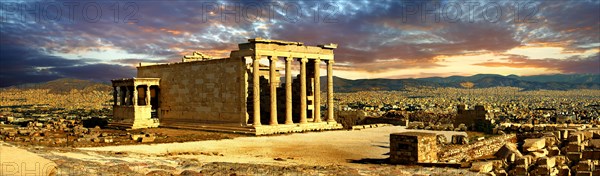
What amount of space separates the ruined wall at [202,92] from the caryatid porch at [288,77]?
2.89 ft

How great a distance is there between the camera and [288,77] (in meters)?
32.3

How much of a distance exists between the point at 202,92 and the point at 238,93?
3.91 meters

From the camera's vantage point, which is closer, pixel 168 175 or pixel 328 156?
pixel 168 175

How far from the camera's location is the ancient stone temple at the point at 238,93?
31.3 metres

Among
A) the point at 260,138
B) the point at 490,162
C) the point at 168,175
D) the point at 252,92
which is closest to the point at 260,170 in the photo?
the point at 168,175

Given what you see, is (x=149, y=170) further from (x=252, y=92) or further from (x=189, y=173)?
(x=252, y=92)

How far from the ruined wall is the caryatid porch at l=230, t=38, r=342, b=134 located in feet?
2.89

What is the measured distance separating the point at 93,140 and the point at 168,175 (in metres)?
13.5

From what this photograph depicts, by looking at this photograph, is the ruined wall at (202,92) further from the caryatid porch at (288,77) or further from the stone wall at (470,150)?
the stone wall at (470,150)

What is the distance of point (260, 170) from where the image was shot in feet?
48.9

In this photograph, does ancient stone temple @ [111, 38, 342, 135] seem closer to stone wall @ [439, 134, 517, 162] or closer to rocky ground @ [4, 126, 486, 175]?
rocky ground @ [4, 126, 486, 175]

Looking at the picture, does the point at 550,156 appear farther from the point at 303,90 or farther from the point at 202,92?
the point at 202,92

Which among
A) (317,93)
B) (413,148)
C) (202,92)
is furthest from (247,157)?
(202,92)

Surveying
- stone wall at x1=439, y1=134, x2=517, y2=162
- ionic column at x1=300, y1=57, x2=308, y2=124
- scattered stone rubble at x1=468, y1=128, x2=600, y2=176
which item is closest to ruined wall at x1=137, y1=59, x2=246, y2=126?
ionic column at x1=300, y1=57, x2=308, y2=124
